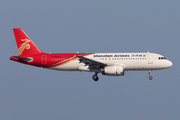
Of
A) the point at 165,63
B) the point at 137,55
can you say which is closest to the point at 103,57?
the point at 137,55

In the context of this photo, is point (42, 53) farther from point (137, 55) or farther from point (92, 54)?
point (137, 55)

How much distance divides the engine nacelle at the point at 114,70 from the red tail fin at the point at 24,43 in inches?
561

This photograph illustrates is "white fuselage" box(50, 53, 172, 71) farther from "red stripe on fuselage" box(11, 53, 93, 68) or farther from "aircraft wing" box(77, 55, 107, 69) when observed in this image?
"red stripe on fuselage" box(11, 53, 93, 68)

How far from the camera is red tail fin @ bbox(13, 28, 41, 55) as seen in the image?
197 feet

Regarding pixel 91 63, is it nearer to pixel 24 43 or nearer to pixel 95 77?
pixel 95 77

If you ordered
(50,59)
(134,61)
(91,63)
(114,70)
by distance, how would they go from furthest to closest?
(50,59) < (91,63) < (134,61) < (114,70)

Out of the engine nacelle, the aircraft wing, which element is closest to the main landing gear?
the aircraft wing

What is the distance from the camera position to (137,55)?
55281 millimetres

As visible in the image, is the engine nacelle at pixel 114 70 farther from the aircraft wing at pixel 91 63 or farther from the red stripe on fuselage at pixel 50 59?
the red stripe on fuselage at pixel 50 59

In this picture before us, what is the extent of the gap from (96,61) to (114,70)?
136 inches

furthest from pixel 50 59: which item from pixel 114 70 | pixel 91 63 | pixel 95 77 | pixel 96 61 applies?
pixel 114 70

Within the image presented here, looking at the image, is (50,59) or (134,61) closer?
(134,61)

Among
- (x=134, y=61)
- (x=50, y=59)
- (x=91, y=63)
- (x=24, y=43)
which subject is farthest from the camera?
(x=24, y=43)

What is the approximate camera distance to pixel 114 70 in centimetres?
5375
